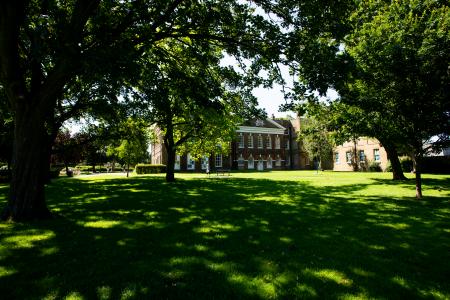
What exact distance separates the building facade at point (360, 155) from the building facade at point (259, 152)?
32.9 feet

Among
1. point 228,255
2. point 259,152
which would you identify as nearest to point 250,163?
point 259,152

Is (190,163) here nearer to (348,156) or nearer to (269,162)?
(269,162)

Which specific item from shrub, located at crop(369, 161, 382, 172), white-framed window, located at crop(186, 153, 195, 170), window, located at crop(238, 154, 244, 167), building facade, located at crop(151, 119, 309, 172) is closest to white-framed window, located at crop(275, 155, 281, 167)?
building facade, located at crop(151, 119, 309, 172)

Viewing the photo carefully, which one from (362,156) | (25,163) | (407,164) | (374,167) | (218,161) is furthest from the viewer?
(218,161)

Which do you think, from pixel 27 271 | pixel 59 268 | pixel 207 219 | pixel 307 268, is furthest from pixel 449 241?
pixel 27 271

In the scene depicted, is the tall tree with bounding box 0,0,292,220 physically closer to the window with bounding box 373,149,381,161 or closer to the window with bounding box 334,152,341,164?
the window with bounding box 373,149,381,161

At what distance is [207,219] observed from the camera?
877cm

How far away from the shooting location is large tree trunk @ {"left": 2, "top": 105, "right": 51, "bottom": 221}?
27.1ft

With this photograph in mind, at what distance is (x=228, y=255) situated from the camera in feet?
18.2

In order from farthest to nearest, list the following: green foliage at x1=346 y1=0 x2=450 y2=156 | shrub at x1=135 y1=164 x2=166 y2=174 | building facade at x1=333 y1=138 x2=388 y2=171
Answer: shrub at x1=135 y1=164 x2=166 y2=174 < building facade at x1=333 y1=138 x2=388 y2=171 < green foliage at x1=346 y1=0 x2=450 y2=156

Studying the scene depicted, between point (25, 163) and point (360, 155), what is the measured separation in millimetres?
45023

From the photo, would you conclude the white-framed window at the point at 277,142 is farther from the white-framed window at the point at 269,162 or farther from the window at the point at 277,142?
the white-framed window at the point at 269,162

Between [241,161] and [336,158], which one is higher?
[336,158]

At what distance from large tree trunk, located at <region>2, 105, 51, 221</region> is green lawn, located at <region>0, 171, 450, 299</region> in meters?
0.70
